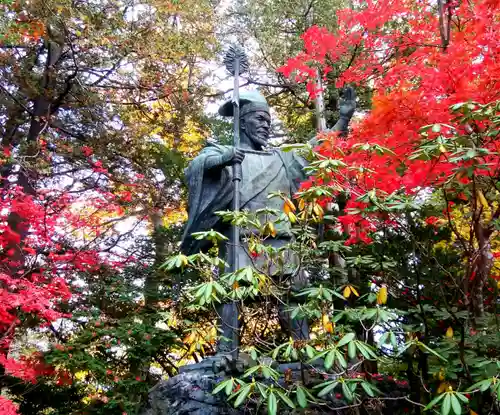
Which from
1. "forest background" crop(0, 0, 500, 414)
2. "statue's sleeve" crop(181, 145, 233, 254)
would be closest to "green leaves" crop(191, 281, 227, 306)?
"forest background" crop(0, 0, 500, 414)

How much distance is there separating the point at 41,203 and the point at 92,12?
11.4 feet

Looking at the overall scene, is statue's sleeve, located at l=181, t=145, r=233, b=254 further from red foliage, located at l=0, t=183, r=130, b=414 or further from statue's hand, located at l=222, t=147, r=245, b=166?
red foliage, located at l=0, t=183, r=130, b=414

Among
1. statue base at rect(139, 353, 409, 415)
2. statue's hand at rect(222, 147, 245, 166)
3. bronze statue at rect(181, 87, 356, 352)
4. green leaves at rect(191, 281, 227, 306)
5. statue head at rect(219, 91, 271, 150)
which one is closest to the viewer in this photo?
green leaves at rect(191, 281, 227, 306)

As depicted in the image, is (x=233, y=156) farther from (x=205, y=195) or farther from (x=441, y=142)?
(x=441, y=142)

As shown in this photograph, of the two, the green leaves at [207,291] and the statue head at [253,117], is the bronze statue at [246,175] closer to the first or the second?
the statue head at [253,117]

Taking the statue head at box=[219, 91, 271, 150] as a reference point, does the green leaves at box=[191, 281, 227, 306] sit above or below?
below

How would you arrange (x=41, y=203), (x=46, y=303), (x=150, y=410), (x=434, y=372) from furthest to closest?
(x=41, y=203), (x=46, y=303), (x=150, y=410), (x=434, y=372)

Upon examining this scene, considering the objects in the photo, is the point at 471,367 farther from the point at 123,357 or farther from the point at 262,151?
the point at 123,357

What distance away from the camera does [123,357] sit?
319 inches

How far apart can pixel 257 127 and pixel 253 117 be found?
4.6 inches

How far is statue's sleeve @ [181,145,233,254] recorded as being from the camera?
4684 millimetres

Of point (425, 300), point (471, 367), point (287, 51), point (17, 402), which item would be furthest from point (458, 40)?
point (17, 402)

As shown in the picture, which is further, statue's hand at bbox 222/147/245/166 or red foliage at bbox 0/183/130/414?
red foliage at bbox 0/183/130/414

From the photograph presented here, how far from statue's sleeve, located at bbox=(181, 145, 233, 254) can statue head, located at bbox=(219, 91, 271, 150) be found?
47 centimetres
